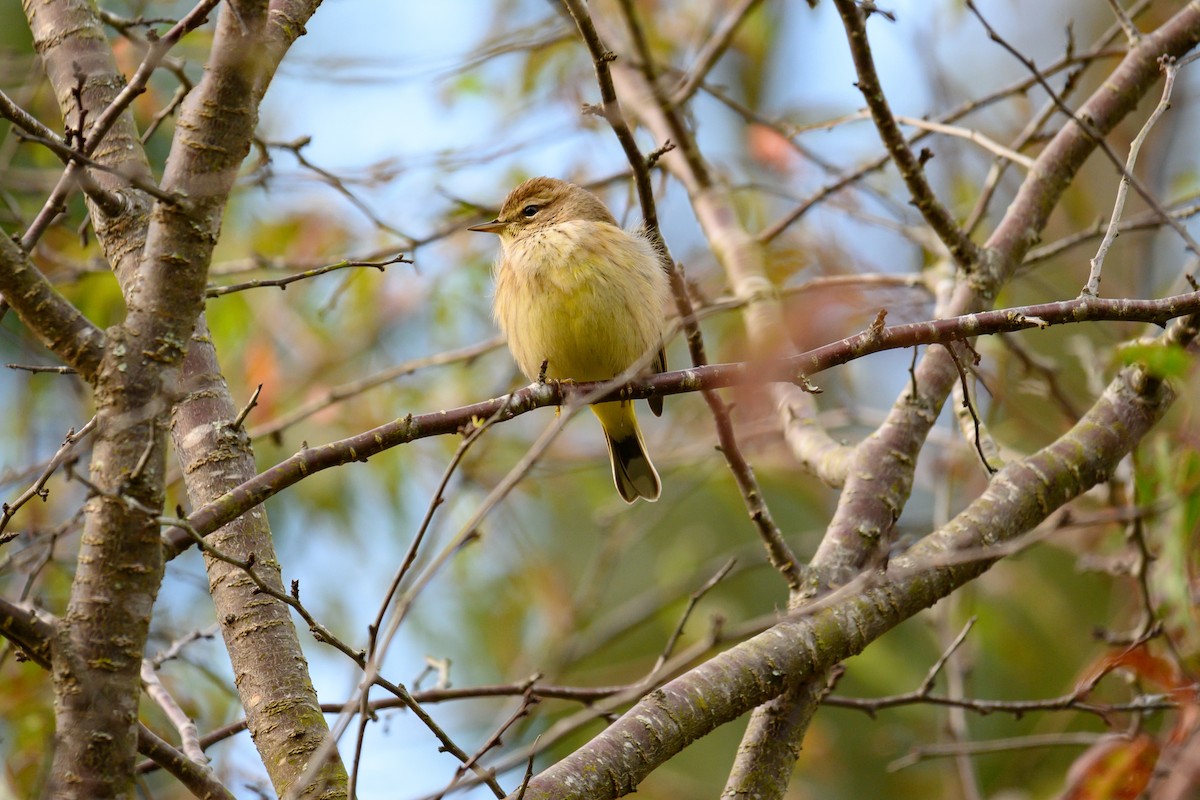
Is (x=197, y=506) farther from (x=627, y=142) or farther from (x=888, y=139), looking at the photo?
(x=888, y=139)

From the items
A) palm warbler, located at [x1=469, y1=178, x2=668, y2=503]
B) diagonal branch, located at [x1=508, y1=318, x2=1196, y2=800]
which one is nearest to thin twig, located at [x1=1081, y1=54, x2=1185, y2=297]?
diagonal branch, located at [x1=508, y1=318, x2=1196, y2=800]

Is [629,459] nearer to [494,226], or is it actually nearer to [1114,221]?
[494,226]

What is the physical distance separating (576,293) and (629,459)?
1.12 m

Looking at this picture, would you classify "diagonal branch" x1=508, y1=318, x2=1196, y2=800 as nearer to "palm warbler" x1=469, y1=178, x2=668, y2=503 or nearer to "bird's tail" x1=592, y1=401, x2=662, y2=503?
"palm warbler" x1=469, y1=178, x2=668, y2=503

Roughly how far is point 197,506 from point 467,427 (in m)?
0.87

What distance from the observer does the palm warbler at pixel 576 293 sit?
4730 millimetres

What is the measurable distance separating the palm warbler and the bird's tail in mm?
13

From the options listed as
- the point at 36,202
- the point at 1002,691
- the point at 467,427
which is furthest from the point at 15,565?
the point at 1002,691

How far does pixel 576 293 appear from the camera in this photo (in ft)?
15.5

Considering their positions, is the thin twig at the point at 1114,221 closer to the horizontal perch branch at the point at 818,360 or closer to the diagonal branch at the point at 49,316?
the horizontal perch branch at the point at 818,360

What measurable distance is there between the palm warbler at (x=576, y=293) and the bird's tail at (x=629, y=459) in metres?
0.01

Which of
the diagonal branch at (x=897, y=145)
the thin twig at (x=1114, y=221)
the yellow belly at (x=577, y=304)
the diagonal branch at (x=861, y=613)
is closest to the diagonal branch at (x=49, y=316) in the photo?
the diagonal branch at (x=861, y=613)

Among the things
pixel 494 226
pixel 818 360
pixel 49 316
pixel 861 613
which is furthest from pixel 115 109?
pixel 494 226

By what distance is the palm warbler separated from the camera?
4730 mm
